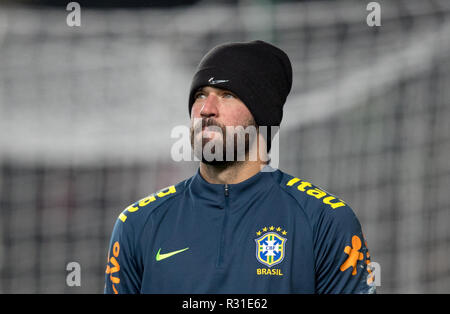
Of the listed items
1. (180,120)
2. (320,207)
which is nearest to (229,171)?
(320,207)

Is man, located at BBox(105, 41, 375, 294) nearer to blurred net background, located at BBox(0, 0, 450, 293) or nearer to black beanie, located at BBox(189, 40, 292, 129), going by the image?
black beanie, located at BBox(189, 40, 292, 129)

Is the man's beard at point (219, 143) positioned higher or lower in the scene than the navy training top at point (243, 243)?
higher

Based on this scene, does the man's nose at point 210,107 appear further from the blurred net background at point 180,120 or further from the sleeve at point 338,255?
the blurred net background at point 180,120

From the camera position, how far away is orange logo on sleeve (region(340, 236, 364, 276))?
2.30 m

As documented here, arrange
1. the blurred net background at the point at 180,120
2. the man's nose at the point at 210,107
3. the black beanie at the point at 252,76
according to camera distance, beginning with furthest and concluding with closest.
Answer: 1. the blurred net background at the point at 180,120
2. the black beanie at the point at 252,76
3. the man's nose at the point at 210,107

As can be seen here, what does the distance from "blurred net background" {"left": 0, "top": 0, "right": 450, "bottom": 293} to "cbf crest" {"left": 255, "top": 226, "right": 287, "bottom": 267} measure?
2780 millimetres

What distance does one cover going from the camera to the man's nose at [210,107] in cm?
239

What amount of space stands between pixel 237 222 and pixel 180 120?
118 inches

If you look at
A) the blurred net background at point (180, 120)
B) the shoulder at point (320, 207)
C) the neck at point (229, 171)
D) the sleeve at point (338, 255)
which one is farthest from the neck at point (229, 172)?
the blurred net background at point (180, 120)

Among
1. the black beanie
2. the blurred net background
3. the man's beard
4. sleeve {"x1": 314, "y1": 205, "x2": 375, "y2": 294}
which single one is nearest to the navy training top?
sleeve {"x1": 314, "y1": 205, "x2": 375, "y2": 294}

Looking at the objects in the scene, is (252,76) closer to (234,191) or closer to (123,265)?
(234,191)

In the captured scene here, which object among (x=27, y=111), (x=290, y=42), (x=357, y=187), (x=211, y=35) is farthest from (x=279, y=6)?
(x=27, y=111)

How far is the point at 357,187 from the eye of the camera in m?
5.31
